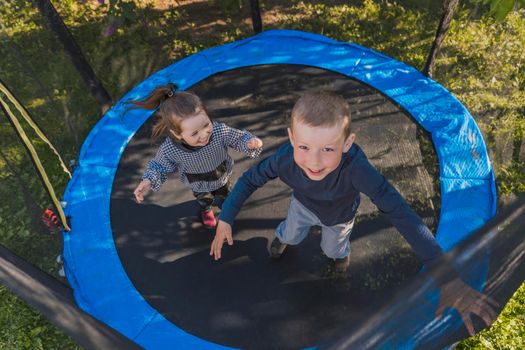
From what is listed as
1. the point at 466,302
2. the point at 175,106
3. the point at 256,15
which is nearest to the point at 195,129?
the point at 175,106

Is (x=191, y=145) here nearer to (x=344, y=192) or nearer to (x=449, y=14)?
(x=344, y=192)

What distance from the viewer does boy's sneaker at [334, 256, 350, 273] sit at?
86.4 inches

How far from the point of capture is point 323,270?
2.24 metres

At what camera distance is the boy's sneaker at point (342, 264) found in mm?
2193

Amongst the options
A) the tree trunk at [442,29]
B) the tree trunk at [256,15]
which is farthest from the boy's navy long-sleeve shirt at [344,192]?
the tree trunk at [256,15]

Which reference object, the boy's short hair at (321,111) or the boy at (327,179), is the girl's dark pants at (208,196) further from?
the boy's short hair at (321,111)

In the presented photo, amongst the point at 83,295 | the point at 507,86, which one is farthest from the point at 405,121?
the point at 83,295

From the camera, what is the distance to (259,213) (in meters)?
2.49

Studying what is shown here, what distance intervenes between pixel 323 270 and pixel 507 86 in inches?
80.9

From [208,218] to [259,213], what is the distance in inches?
11.3

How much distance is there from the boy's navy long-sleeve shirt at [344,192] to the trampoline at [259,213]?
539 mm

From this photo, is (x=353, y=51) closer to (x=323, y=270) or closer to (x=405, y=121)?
(x=405, y=121)

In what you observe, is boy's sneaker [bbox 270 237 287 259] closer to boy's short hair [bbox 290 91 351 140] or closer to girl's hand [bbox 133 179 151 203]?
girl's hand [bbox 133 179 151 203]

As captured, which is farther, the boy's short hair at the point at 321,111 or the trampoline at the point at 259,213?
the trampoline at the point at 259,213
